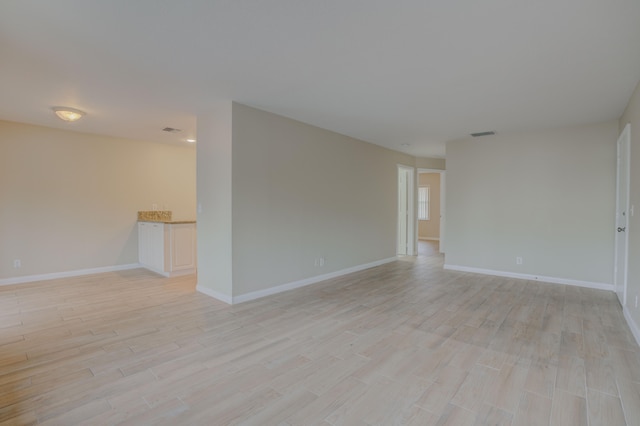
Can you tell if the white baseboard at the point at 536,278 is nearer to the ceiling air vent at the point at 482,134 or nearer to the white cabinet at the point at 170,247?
the ceiling air vent at the point at 482,134

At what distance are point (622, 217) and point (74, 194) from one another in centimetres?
819

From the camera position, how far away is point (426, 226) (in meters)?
11.1

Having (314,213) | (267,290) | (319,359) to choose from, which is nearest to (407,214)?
(314,213)

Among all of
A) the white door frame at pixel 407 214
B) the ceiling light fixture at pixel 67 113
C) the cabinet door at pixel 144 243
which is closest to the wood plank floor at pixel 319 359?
the cabinet door at pixel 144 243

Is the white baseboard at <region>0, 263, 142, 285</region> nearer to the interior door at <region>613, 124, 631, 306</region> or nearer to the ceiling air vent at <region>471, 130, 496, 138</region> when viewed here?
the ceiling air vent at <region>471, 130, 496, 138</region>

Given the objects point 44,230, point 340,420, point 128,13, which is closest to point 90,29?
point 128,13

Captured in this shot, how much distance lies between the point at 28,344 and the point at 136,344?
94 centimetres

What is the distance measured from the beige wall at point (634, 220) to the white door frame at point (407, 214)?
14.1 ft

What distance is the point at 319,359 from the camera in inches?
96.4

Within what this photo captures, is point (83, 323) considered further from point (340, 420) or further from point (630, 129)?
point (630, 129)

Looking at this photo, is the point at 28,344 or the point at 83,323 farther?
the point at 83,323

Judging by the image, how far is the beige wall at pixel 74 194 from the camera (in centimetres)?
475

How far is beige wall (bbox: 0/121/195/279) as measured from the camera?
4750 millimetres

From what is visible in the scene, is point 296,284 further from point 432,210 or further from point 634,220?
point 432,210
